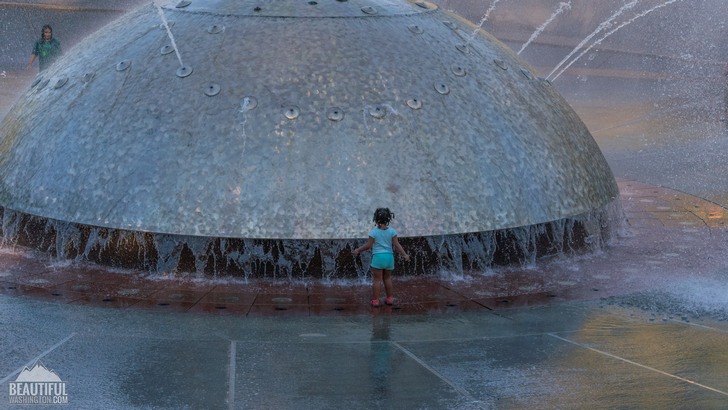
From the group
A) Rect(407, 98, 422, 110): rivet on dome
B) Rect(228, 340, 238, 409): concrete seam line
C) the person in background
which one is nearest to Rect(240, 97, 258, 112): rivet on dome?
Rect(407, 98, 422, 110): rivet on dome

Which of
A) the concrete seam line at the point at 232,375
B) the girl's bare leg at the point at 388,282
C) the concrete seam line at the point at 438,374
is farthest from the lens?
the girl's bare leg at the point at 388,282

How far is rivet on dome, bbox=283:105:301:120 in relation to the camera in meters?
9.59

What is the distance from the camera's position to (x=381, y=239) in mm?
8742

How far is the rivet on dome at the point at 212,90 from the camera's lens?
981 cm

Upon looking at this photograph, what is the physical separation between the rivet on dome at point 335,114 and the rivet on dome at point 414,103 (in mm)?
641

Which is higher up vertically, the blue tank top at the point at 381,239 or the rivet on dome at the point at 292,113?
the rivet on dome at the point at 292,113

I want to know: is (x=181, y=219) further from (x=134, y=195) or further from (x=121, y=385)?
(x=121, y=385)

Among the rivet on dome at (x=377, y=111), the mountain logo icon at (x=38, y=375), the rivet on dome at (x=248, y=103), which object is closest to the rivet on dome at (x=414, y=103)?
the rivet on dome at (x=377, y=111)

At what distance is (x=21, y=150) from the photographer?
10344mm

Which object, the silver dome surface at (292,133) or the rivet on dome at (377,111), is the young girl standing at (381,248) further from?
the rivet on dome at (377,111)

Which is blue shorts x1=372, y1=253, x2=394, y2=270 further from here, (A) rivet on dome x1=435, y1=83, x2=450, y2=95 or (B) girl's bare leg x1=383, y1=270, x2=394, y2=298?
(A) rivet on dome x1=435, y1=83, x2=450, y2=95

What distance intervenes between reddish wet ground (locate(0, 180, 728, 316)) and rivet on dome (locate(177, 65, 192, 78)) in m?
1.83

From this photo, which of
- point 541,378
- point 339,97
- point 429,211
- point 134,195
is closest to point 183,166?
point 134,195

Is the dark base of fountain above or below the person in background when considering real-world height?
below
